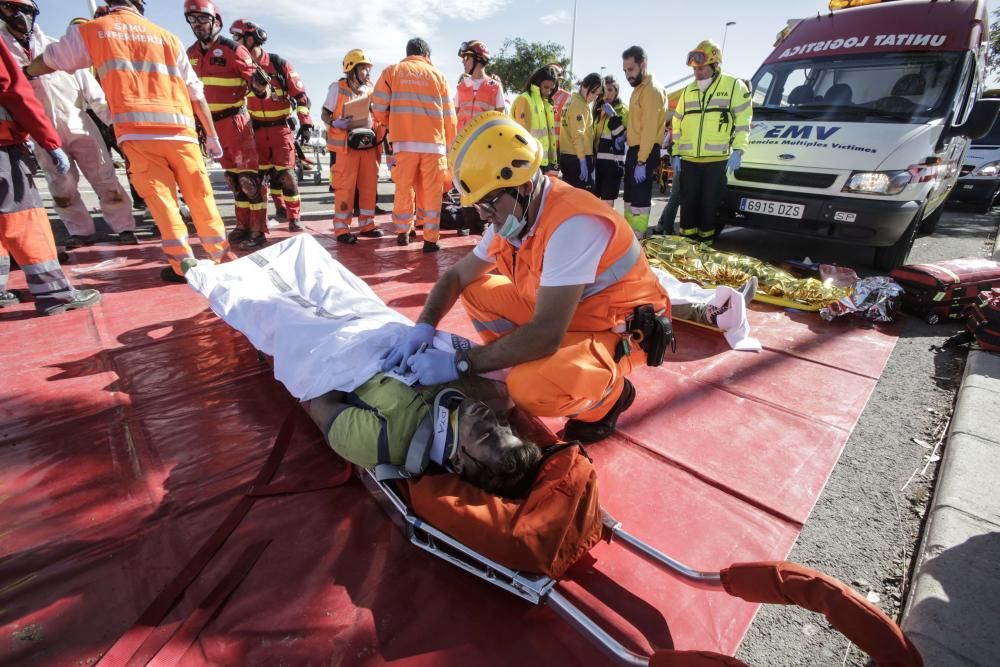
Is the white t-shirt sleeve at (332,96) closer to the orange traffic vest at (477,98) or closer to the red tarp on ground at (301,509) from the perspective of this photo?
the orange traffic vest at (477,98)

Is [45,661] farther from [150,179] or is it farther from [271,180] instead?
[271,180]

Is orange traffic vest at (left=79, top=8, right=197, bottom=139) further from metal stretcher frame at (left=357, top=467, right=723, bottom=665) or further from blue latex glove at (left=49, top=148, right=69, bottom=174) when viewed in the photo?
metal stretcher frame at (left=357, top=467, right=723, bottom=665)

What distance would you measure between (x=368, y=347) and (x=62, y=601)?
1.15m

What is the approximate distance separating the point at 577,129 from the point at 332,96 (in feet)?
9.74

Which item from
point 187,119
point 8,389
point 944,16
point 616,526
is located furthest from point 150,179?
point 944,16

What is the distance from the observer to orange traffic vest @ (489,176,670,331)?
5.91 feet

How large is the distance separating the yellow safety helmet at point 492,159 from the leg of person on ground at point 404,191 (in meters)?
3.37

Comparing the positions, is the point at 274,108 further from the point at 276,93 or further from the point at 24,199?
the point at 24,199

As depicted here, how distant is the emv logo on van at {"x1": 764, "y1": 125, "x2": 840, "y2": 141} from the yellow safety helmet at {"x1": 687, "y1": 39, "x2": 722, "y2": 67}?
0.93 meters

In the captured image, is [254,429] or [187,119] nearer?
[254,429]

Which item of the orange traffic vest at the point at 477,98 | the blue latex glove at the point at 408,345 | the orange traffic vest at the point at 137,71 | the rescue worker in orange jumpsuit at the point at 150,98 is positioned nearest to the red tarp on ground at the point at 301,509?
the blue latex glove at the point at 408,345

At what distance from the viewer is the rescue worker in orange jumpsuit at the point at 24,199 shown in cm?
279

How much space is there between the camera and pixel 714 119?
482 centimetres

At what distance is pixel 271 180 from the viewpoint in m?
6.04
